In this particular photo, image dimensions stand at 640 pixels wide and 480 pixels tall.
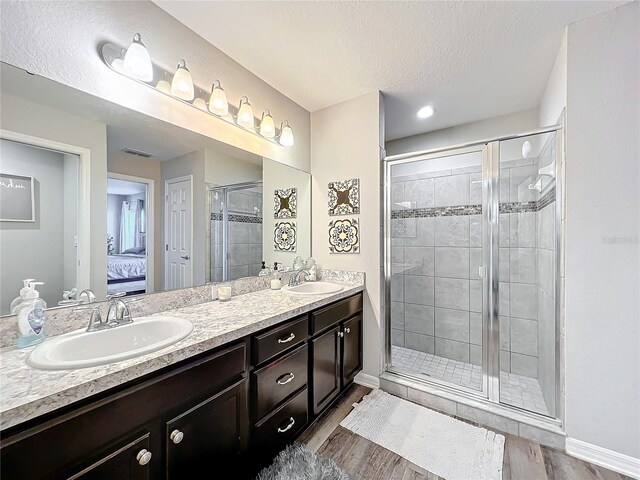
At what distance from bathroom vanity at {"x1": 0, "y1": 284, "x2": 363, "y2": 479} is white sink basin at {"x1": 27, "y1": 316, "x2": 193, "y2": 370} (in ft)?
0.12

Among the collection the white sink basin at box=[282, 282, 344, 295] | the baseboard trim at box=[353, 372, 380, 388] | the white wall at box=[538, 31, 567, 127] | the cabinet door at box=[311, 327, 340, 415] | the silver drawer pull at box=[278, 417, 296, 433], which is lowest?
the baseboard trim at box=[353, 372, 380, 388]

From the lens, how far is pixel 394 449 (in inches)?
62.0

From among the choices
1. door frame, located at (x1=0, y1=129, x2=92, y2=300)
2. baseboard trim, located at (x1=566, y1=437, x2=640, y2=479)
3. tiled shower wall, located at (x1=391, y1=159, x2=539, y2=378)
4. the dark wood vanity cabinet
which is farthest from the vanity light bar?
baseboard trim, located at (x1=566, y1=437, x2=640, y2=479)

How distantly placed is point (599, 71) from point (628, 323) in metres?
1.37

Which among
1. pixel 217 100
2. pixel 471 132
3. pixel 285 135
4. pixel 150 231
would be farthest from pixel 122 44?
pixel 471 132

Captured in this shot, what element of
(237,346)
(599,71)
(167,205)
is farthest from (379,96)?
(237,346)

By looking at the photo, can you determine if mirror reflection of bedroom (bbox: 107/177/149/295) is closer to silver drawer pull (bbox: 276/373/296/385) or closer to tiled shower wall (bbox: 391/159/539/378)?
silver drawer pull (bbox: 276/373/296/385)

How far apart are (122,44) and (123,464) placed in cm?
175

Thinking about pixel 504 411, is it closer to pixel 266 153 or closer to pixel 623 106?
pixel 623 106

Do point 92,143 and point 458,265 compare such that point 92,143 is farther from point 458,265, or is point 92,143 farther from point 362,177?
point 458,265

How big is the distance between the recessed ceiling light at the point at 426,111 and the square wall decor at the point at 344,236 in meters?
1.29

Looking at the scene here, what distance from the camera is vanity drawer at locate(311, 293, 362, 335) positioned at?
1.68 m

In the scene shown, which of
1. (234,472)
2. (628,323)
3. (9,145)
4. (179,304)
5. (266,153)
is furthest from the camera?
(266,153)

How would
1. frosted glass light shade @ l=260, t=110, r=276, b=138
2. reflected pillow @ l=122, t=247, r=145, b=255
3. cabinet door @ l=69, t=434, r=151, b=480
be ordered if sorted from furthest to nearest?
frosted glass light shade @ l=260, t=110, r=276, b=138
reflected pillow @ l=122, t=247, r=145, b=255
cabinet door @ l=69, t=434, r=151, b=480
